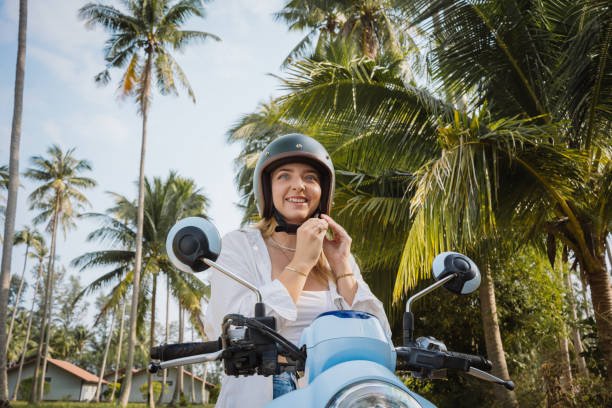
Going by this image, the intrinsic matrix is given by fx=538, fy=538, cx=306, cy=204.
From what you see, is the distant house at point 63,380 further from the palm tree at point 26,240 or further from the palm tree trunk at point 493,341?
the palm tree trunk at point 493,341

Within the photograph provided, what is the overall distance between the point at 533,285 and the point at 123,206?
2293cm

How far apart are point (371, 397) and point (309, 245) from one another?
89 centimetres

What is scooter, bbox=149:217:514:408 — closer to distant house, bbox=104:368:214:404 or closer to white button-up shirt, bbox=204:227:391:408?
white button-up shirt, bbox=204:227:391:408

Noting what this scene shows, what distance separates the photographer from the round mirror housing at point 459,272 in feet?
5.62

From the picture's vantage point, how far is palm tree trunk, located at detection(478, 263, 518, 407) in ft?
32.3

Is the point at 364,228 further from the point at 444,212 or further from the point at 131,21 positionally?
the point at 131,21

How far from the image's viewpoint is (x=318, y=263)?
7.07 ft

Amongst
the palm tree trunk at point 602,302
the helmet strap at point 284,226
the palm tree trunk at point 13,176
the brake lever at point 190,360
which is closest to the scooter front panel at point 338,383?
the brake lever at point 190,360

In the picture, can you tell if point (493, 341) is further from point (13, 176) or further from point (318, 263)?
point (13, 176)

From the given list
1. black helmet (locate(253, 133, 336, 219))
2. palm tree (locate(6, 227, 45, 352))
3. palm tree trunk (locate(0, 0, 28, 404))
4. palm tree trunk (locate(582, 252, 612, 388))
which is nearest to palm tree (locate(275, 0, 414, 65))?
palm tree trunk (locate(0, 0, 28, 404))

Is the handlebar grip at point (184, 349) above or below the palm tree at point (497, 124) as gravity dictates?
below

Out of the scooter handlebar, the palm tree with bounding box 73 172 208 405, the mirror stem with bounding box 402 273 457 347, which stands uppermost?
the palm tree with bounding box 73 172 208 405

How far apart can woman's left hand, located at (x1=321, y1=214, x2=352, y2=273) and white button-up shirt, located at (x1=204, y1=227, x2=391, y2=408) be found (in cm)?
8

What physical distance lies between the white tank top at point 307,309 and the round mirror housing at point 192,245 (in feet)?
1.52
